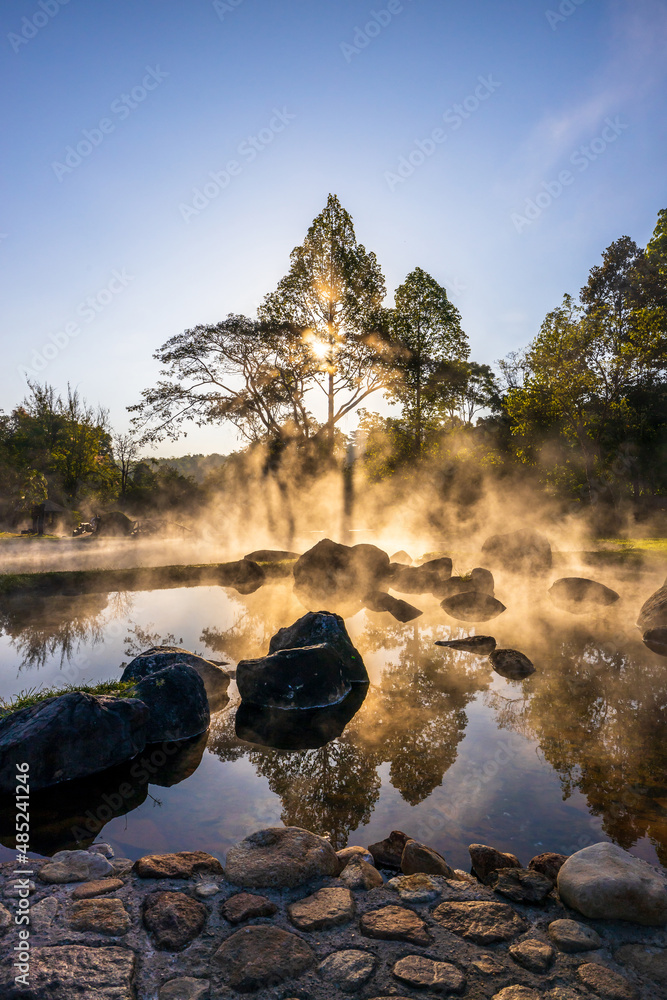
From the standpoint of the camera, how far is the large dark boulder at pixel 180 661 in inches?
290

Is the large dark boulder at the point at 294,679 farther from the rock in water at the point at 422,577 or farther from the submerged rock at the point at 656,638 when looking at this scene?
the rock in water at the point at 422,577

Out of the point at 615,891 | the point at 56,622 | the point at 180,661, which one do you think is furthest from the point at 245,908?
the point at 56,622

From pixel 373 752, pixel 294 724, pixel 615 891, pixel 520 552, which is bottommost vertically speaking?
pixel 294 724

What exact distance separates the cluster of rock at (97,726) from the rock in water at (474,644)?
16.2 feet

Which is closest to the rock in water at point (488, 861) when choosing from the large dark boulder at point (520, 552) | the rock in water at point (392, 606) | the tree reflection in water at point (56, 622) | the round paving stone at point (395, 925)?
the round paving stone at point (395, 925)

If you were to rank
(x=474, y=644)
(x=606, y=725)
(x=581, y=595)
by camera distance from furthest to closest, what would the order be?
(x=581, y=595), (x=474, y=644), (x=606, y=725)

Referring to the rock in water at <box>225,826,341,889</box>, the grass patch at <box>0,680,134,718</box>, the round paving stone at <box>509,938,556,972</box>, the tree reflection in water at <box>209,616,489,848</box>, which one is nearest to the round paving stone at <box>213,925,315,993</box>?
the rock in water at <box>225,826,341,889</box>

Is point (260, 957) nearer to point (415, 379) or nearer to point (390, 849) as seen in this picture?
point (390, 849)

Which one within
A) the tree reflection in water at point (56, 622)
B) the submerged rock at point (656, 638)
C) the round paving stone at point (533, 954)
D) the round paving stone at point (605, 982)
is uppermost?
the round paving stone at point (605, 982)

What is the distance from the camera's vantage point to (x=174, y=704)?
6.45 meters

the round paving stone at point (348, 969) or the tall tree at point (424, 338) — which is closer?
the round paving stone at point (348, 969)

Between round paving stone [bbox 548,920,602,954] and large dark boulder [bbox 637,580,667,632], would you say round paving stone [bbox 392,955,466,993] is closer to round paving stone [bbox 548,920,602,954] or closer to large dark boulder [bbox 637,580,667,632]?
round paving stone [bbox 548,920,602,954]

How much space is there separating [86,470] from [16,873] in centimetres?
4555

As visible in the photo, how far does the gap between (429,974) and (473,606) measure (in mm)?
10980
